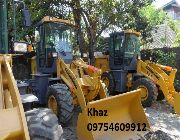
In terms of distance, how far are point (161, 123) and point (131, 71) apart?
3.64 meters

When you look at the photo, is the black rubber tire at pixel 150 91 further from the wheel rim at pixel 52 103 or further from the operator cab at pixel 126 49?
the wheel rim at pixel 52 103

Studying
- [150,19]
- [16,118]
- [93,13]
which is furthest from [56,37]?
[150,19]

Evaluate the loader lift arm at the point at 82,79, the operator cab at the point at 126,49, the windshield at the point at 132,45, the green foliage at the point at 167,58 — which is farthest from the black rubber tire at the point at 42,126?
the green foliage at the point at 167,58

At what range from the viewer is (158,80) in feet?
32.8

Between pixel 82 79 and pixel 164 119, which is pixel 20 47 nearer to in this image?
pixel 82 79

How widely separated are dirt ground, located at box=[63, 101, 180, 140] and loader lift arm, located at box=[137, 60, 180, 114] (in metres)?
0.44

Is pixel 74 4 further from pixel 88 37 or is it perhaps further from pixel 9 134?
pixel 9 134

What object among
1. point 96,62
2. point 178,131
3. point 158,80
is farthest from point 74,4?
point 178,131

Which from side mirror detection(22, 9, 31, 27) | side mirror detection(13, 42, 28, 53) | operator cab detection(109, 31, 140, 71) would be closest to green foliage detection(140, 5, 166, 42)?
operator cab detection(109, 31, 140, 71)

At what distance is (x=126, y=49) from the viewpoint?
1140cm

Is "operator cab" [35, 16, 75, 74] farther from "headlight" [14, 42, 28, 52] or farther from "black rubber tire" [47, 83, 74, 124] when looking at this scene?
"headlight" [14, 42, 28, 52]

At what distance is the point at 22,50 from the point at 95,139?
2.10 m

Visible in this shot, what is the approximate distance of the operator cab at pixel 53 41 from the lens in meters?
8.25

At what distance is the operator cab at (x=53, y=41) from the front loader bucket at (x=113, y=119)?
2.73 metres
